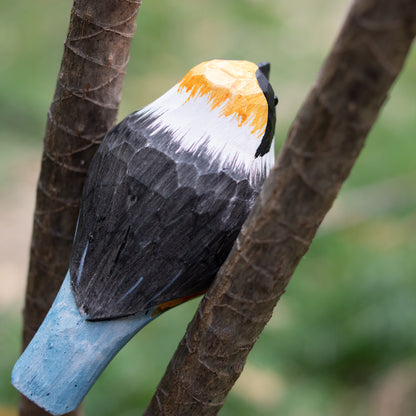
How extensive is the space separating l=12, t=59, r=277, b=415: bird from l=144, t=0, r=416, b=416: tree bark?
52mm

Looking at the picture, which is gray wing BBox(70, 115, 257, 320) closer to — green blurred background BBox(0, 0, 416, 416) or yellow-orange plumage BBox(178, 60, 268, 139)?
yellow-orange plumage BBox(178, 60, 268, 139)

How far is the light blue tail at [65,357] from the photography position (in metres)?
0.74

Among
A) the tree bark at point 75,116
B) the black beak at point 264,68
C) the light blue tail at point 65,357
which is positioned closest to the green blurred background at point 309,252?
the tree bark at point 75,116

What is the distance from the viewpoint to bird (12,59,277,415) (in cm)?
71

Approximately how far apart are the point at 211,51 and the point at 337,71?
11.4 feet

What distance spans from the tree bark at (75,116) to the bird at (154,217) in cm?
14

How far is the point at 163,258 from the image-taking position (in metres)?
0.72

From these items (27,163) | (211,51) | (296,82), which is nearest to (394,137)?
(296,82)

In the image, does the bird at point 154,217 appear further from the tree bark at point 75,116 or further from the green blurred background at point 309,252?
the green blurred background at point 309,252

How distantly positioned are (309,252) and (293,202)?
200 cm

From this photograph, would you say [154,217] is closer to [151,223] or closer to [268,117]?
[151,223]

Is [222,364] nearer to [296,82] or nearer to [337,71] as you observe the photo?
[337,71]

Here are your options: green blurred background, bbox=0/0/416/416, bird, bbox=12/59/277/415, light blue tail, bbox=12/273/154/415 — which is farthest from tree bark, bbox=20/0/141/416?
green blurred background, bbox=0/0/416/416

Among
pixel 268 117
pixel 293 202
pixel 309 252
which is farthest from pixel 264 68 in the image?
pixel 309 252
